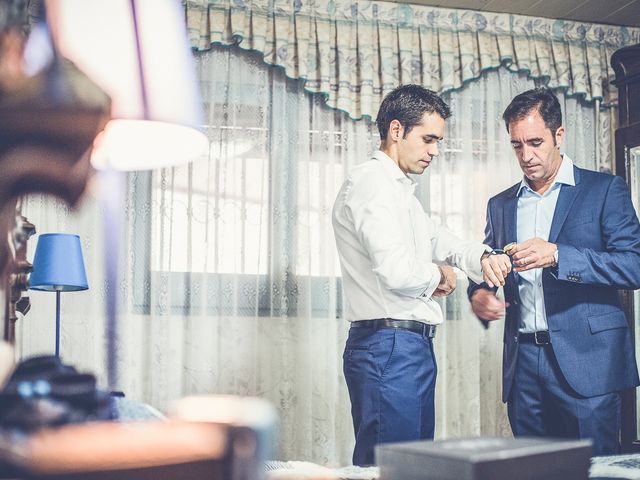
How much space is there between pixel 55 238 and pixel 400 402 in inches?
60.8

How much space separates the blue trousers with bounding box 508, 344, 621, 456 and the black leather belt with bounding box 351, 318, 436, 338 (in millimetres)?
455

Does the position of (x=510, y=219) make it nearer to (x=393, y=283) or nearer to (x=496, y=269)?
(x=496, y=269)

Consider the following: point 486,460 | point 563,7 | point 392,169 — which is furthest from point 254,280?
point 486,460

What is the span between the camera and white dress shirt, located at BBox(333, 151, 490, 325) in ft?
7.02

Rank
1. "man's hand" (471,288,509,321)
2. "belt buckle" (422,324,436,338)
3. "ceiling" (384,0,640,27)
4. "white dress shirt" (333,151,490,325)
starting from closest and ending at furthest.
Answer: "white dress shirt" (333,151,490,325), "belt buckle" (422,324,436,338), "man's hand" (471,288,509,321), "ceiling" (384,0,640,27)

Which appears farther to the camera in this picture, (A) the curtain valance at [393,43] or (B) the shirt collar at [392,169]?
(A) the curtain valance at [393,43]

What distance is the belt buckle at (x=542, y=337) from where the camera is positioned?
97.9 inches

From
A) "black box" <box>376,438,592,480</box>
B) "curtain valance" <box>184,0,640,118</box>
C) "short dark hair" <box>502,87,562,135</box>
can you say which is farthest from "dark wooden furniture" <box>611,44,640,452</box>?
"black box" <box>376,438,592,480</box>

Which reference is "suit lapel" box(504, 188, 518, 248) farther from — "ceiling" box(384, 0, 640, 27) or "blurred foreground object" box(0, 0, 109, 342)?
"blurred foreground object" box(0, 0, 109, 342)

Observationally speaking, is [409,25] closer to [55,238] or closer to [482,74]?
[482,74]

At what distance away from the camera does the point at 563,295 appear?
8.17ft

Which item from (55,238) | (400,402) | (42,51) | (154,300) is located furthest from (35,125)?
(154,300)

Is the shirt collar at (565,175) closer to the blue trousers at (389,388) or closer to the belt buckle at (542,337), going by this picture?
the belt buckle at (542,337)

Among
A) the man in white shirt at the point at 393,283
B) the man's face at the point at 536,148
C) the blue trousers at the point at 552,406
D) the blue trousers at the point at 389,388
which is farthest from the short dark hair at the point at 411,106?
the blue trousers at the point at 552,406
